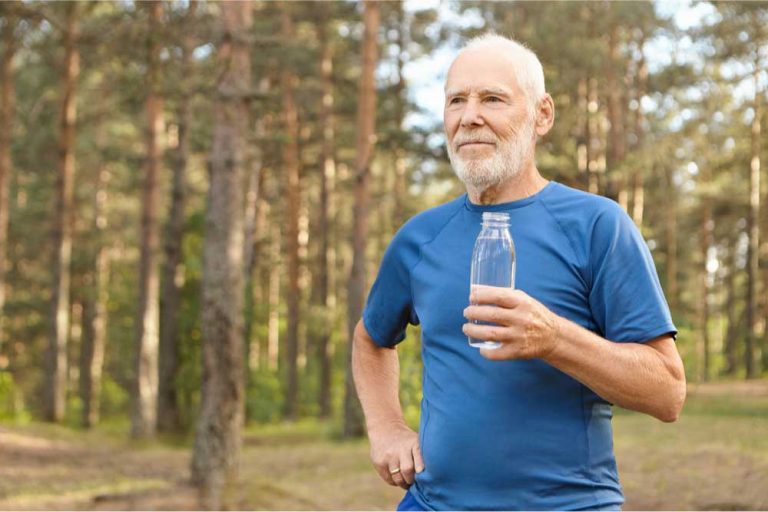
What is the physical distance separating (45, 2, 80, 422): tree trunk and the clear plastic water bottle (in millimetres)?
23143

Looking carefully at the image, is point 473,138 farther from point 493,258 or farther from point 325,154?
point 325,154

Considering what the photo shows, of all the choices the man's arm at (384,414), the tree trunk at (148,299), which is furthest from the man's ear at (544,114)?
the tree trunk at (148,299)

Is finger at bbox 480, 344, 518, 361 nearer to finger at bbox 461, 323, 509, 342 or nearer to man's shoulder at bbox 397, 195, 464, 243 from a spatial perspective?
finger at bbox 461, 323, 509, 342

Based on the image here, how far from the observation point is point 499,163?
272 cm

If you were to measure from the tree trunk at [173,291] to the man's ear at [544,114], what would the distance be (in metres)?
20.2

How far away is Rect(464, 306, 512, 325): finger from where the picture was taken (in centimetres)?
226

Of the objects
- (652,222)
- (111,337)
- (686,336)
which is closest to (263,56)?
(111,337)

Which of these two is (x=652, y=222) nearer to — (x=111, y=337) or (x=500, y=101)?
(x=111, y=337)

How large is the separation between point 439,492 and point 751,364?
106 ft

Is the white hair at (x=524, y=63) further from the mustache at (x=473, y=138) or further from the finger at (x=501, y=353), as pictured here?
the finger at (x=501, y=353)

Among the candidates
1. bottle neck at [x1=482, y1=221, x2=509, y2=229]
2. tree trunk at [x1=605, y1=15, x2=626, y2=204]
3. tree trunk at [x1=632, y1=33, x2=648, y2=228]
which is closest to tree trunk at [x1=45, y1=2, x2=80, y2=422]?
tree trunk at [x1=605, y1=15, x2=626, y2=204]

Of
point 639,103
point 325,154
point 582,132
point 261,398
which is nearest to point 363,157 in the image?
point 325,154

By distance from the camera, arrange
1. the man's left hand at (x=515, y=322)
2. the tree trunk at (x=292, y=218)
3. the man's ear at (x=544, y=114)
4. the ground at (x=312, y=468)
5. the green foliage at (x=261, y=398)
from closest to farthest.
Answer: the man's left hand at (x=515, y=322) < the man's ear at (x=544, y=114) < the ground at (x=312, y=468) < the green foliage at (x=261, y=398) < the tree trunk at (x=292, y=218)

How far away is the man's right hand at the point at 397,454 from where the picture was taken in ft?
9.36
